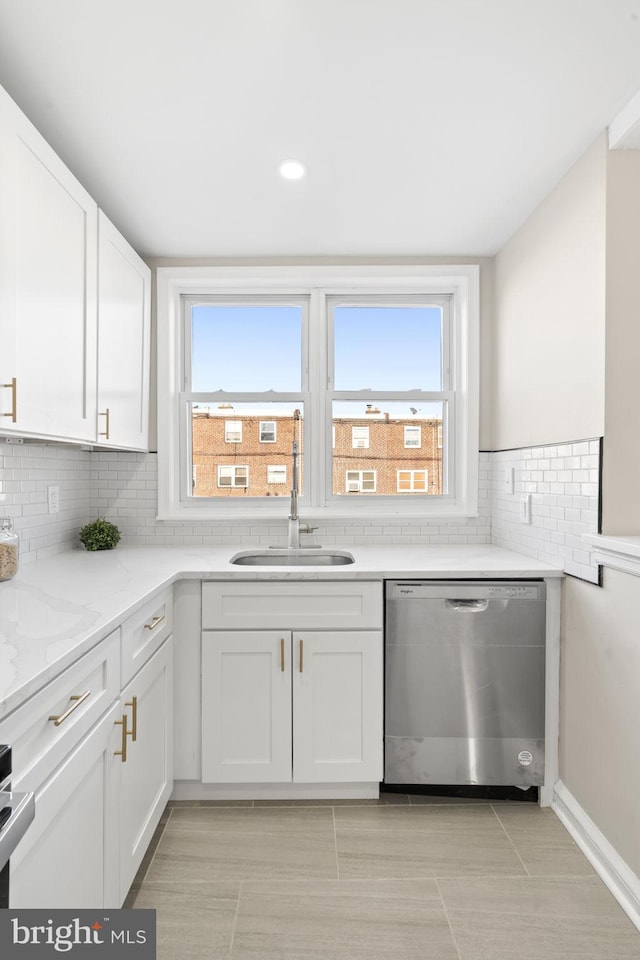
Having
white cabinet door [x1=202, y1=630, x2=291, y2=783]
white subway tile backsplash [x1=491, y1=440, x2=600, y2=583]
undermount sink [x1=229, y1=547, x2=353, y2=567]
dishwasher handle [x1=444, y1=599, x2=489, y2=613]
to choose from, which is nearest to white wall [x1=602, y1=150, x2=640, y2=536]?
white subway tile backsplash [x1=491, y1=440, x2=600, y2=583]

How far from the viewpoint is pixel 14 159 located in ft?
4.86

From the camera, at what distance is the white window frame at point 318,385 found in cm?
286

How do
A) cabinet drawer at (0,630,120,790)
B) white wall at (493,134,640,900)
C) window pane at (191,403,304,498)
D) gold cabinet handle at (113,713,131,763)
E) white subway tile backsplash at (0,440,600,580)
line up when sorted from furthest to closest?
window pane at (191,403,304,498), white subway tile backsplash at (0,440,600,580), white wall at (493,134,640,900), gold cabinet handle at (113,713,131,763), cabinet drawer at (0,630,120,790)

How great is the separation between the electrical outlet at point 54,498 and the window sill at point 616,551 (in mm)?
2168

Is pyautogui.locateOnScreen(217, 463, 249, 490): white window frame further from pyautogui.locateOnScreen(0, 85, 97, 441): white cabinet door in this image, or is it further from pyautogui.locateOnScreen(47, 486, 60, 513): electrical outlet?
pyautogui.locateOnScreen(0, 85, 97, 441): white cabinet door

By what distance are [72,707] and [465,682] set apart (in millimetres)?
1492

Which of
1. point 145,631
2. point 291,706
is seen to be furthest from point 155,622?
point 291,706

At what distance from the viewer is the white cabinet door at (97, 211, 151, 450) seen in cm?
214

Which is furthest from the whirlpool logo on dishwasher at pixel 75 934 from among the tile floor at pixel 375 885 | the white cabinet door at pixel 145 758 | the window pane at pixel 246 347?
the window pane at pixel 246 347

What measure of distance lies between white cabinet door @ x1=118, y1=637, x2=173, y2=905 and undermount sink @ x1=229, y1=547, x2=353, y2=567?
2.20ft

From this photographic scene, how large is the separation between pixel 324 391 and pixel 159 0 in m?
1.84

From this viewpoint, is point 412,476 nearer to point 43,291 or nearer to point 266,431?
point 266,431

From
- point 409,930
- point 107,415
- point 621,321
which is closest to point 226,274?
point 107,415

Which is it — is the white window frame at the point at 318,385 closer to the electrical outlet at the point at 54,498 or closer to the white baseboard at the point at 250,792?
the electrical outlet at the point at 54,498
